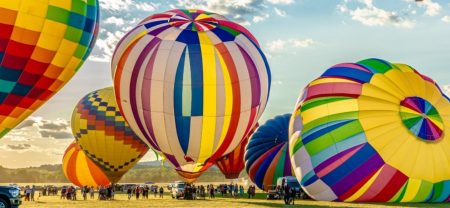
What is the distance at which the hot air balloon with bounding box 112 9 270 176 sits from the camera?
2369cm

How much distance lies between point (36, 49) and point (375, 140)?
46.0 ft

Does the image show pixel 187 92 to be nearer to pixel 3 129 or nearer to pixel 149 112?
pixel 149 112

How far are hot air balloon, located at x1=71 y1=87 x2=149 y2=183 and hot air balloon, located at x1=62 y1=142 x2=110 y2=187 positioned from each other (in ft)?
42.3

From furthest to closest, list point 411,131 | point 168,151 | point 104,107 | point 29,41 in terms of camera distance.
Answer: point 104,107, point 168,151, point 411,131, point 29,41

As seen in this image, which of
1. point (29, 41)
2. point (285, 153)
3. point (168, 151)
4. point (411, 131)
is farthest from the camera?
point (285, 153)

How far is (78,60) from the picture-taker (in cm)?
2389

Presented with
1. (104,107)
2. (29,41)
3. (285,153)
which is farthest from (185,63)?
(104,107)

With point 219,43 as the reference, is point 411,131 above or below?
below

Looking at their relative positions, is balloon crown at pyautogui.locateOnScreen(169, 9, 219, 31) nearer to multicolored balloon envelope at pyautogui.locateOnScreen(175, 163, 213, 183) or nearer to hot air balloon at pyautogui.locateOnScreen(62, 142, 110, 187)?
multicolored balloon envelope at pyautogui.locateOnScreen(175, 163, 213, 183)

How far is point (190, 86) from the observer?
2359 cm

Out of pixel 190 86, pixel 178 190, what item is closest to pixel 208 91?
pixel 190 86

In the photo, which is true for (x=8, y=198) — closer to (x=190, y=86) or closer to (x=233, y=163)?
(x=190, y=86)

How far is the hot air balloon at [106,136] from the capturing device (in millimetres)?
40031

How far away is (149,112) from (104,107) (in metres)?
17.4
